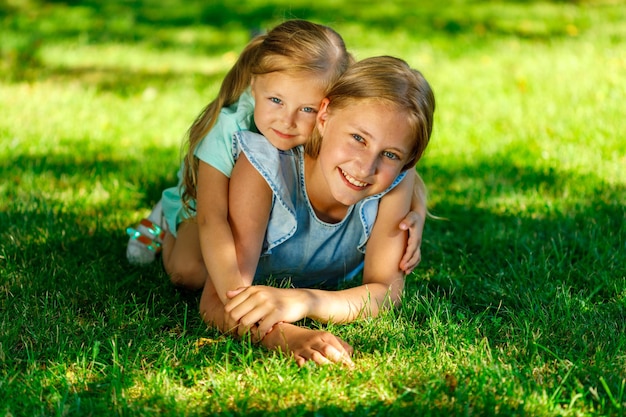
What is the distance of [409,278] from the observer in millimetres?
3555

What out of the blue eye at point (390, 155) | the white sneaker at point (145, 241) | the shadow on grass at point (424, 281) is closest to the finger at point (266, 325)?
the shadow on grass at point (424, 281)

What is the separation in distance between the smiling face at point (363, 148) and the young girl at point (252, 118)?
143 mm

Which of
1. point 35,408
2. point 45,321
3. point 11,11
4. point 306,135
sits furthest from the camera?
point 11,11

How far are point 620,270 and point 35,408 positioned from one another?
2.32 m

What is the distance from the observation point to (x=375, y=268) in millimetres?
3242

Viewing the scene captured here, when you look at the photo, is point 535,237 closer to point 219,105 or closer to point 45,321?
point 219,105

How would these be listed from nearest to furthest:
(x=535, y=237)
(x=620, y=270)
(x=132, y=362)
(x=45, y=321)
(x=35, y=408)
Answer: (x=35, y=408)
(x=132, y=362)
(x=45, y=321)
(x=620, y=270)
(x=535, y=237)

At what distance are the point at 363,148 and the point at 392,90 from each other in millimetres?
224

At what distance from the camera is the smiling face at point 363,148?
9.63 feet

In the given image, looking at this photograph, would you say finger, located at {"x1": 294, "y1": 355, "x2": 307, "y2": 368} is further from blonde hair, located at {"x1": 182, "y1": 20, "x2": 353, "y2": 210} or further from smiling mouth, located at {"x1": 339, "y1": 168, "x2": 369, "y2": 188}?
blonde hair, located at {"x1": 182, "y1": 20, "x2": 353, "y2": 210}

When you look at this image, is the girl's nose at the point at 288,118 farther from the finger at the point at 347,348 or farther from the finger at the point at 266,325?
the finger at the point at 347,348

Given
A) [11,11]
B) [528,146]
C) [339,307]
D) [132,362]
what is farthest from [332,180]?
[11,11]

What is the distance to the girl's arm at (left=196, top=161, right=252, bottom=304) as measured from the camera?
306 centimetres

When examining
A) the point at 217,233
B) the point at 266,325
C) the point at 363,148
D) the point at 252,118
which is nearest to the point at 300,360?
the point at 266,325
